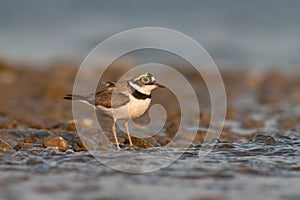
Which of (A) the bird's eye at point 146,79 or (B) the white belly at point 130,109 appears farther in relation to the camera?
(A) the bird's eye at point 146,79

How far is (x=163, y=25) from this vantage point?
80.4ft

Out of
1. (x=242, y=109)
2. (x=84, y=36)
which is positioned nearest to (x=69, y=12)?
(x=84, y=36)

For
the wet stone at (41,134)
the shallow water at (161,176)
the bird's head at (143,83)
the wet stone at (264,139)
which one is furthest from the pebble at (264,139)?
the wet stone at (41,134)

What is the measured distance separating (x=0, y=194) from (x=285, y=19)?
68.9ft

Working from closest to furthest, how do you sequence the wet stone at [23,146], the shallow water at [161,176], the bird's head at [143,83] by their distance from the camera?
the shallow water at [161,176] < the wet stone at [23,146] < the bird's head at [143,83]

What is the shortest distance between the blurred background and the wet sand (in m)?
7.54

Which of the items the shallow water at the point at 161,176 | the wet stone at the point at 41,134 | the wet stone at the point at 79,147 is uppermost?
the wet stone at the point at 41,134

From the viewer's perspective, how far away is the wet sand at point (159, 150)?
555 centimetres

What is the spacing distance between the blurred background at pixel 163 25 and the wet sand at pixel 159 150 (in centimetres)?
754

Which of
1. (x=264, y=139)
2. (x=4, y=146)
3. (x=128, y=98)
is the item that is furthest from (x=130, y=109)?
(x=264, y=139)

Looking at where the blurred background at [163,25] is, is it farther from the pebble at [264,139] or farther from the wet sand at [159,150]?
the pebble at [264,139]

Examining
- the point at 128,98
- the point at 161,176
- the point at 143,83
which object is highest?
the point at 143,83

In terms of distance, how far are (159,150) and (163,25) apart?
683 inches

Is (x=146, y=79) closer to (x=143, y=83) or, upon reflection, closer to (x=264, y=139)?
(x=143, y=83)
